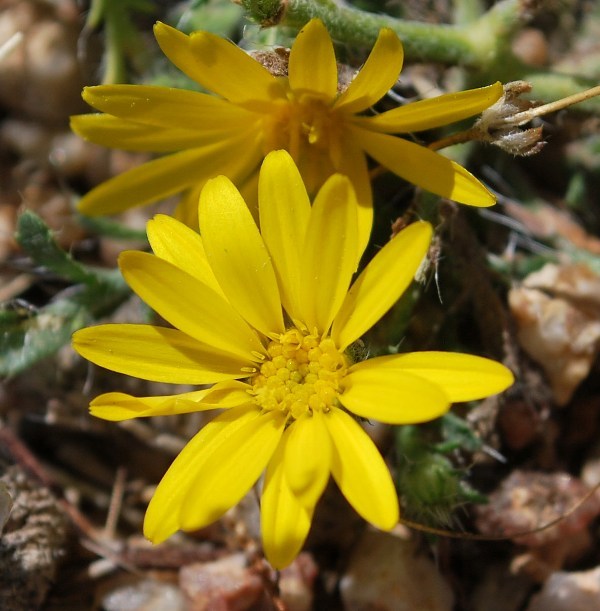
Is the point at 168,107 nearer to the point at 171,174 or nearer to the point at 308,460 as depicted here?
the point at 171,174

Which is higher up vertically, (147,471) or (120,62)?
(120,62)

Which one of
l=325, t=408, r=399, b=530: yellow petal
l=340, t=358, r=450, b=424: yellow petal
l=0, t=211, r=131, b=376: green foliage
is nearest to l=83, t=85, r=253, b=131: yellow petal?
l=0, t=211, r=131, b=376: green foliage

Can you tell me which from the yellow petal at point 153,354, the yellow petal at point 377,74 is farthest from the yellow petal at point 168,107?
the yellow petal at point 153,354

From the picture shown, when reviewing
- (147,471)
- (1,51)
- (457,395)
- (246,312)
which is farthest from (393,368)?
(1,51)

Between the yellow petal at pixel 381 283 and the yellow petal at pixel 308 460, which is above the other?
the yellow petal at pixel 381 283

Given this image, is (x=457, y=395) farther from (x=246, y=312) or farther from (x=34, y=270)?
(x=34, y=270)

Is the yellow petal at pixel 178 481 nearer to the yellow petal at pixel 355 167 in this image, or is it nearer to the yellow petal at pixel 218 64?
the yellow petal at pixel 355 167

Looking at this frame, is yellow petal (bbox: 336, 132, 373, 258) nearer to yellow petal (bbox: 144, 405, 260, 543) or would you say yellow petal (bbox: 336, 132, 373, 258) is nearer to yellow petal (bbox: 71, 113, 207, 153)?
yellow petal (bbox: 71, 113, 207, 153)
